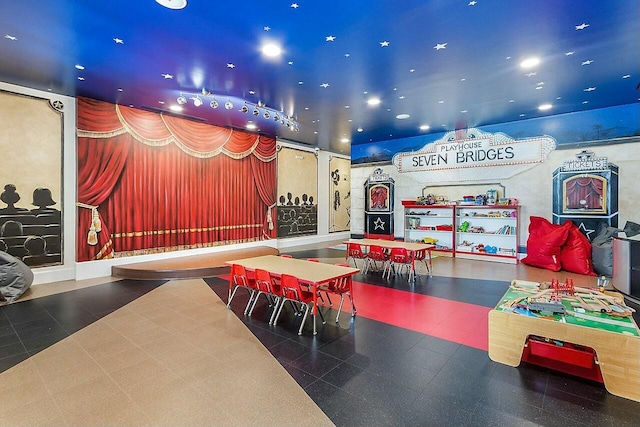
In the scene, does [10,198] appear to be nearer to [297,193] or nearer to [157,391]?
[157,391]

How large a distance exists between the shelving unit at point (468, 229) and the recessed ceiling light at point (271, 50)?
6383 mm

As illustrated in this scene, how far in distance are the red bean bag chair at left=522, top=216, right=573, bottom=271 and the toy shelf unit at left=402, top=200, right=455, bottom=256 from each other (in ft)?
6.25

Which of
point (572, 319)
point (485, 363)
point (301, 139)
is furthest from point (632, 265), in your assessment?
point (301, 139)

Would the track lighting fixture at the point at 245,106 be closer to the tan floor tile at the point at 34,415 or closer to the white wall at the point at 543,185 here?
the white wall at the point at 543,185

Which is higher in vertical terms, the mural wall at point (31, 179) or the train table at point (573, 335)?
the mural wall at point (31, 179)

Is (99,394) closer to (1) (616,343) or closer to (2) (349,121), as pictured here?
(1) (616,343)

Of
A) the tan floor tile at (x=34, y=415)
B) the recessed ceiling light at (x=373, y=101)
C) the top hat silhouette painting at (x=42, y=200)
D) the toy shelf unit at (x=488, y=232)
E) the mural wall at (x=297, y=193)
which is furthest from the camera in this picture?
the mural wall at (x=297, y=193)

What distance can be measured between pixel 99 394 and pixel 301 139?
896 centimetres

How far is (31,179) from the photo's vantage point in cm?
586

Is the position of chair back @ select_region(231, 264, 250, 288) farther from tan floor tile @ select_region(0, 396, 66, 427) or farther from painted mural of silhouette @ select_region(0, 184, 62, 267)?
painted mural of silhouette @ select_region(0, 184, 62, 267)

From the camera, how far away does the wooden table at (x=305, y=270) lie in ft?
12.6

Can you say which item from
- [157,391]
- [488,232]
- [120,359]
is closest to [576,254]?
[488,232]

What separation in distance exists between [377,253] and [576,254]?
4.27 metres

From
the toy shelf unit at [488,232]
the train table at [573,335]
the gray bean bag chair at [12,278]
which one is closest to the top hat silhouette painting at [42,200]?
the gray bean bag chair at [12,278]
